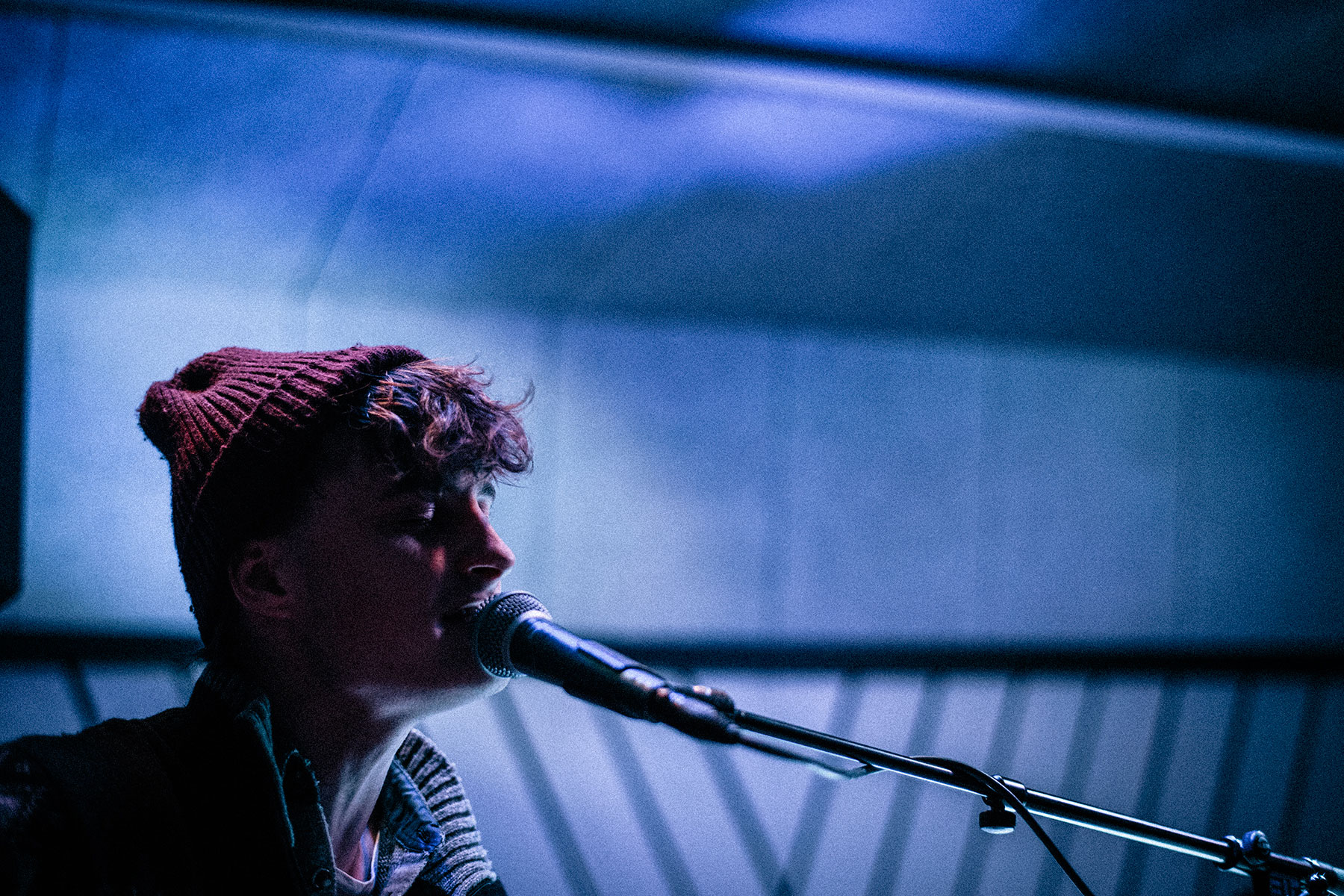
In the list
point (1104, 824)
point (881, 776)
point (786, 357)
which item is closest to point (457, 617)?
point (1104, 824)

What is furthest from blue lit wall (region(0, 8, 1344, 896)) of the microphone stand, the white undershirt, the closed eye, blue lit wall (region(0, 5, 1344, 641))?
the microphone stand

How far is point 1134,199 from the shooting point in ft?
10.2

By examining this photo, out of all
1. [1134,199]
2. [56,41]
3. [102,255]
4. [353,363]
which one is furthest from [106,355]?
[1134,199]

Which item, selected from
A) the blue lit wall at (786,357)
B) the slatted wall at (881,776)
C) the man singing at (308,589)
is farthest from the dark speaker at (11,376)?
the man singing at (308,589)

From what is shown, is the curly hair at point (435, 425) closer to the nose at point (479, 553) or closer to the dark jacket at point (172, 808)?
the nose at point (479, 553)

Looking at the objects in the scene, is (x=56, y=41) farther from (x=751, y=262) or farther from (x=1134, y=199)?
(x=1134, y=199)

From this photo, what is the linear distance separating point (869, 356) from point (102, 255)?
2202 mm

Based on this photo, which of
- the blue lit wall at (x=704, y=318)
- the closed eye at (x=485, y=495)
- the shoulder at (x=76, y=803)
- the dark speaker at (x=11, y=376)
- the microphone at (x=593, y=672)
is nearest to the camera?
the microphone at (x=593, y=672)

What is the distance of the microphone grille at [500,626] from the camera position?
3.27 feet

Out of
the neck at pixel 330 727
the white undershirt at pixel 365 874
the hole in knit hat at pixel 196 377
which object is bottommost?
the white undershirt at pixel 365 874

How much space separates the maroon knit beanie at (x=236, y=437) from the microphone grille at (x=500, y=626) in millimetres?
324

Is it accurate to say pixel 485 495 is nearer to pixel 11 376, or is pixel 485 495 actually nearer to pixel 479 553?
pixel 479 553

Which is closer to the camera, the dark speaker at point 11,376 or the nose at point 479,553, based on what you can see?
the nose at point 479,553

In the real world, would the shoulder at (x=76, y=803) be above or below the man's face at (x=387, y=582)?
below
